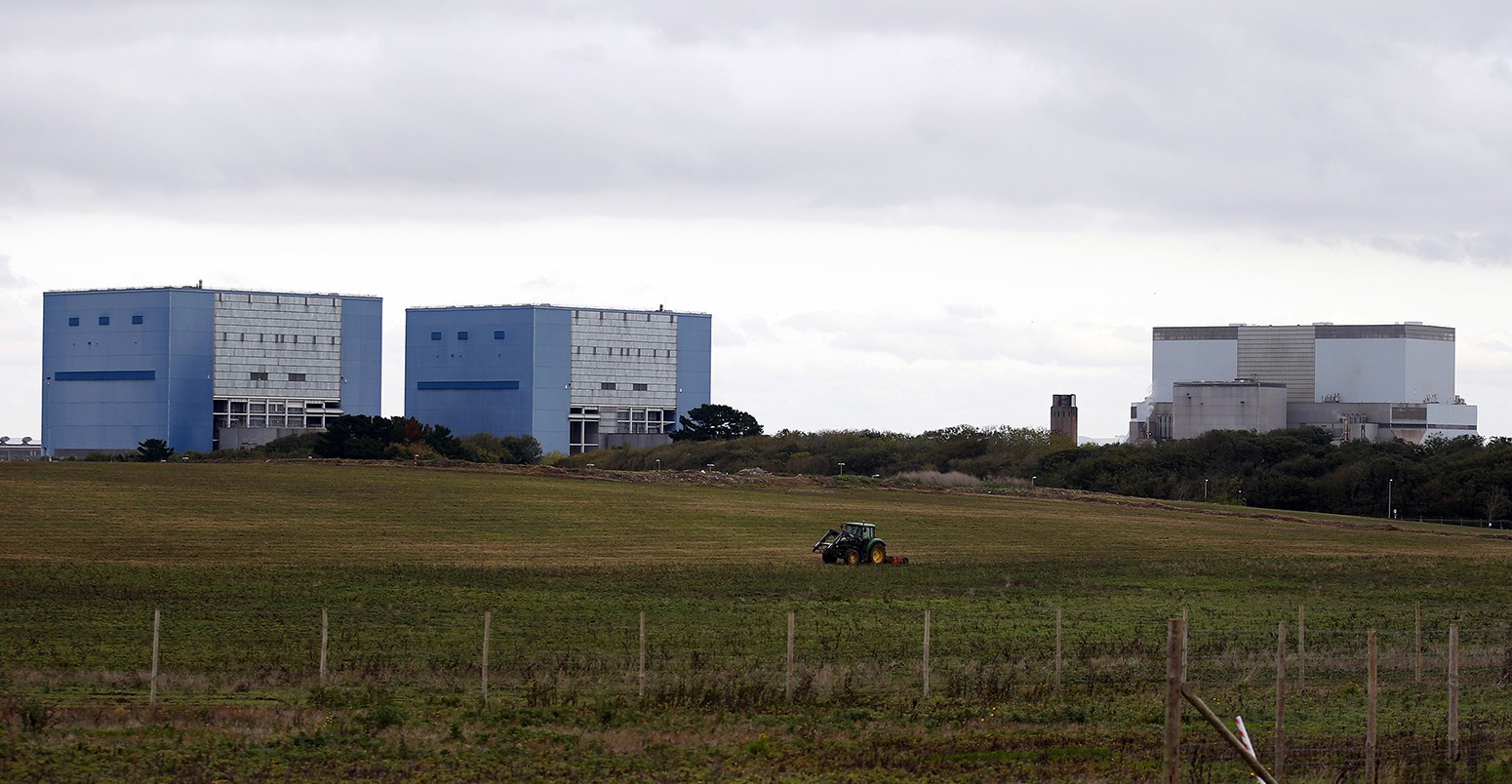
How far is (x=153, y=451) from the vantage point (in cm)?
12888

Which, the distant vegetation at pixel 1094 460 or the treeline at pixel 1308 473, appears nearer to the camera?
the treeline at pixel 1308 473

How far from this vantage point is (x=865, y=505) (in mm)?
89750

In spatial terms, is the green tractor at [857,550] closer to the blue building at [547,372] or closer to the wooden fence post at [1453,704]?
the wooden fence post at [1453,704]

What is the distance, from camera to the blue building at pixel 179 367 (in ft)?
454

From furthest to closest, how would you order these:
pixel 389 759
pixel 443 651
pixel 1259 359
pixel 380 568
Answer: pixel 1259 359, pixel 380 568, pixel 443 651, pixel 389 759

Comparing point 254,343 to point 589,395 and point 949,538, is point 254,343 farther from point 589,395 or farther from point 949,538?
point 949,538

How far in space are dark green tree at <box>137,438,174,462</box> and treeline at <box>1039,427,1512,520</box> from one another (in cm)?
7013

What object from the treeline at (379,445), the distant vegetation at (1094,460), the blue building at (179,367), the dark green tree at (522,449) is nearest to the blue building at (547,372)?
the dark green tree at (522,449)

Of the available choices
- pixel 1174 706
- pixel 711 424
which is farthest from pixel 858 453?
pixel 1174 706

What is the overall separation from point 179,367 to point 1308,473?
93365mm

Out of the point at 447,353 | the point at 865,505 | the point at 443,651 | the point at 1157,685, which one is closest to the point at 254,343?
the point at 447,353

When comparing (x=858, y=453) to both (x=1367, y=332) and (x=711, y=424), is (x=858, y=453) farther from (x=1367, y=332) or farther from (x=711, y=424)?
(x=1367, y=332)

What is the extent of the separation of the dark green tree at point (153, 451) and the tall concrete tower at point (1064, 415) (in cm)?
9619

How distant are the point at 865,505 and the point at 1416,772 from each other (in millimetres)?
70745
